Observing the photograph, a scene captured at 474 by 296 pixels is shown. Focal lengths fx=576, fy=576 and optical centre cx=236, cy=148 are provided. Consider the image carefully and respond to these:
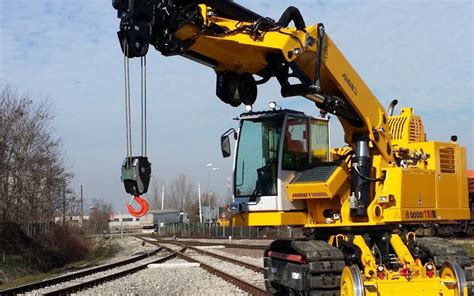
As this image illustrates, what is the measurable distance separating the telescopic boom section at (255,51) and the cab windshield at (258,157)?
737 mm

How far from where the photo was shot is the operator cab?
9266 mm

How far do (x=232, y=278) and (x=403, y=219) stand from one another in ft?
25.7

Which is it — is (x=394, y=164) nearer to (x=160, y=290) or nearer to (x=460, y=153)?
(x=460, y=153)

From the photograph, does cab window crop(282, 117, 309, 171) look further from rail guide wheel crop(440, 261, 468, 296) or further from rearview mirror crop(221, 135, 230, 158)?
rail guide wheel crop(440, 261, 468, 296)

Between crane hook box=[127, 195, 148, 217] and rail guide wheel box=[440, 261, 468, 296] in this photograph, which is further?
rail guide wheel box=[440, 261, 468, 296]

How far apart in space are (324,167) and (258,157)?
1093 millimetres

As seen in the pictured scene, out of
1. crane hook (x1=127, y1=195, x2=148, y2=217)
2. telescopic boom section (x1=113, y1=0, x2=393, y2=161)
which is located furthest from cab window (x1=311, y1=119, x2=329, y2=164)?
crane hook (x1=127, y1=195, x2=148, y2=217)

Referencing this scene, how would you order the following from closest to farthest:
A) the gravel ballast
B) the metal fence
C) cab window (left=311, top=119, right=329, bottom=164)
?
cab window (left=311, top=119, right=329, bottom=164), the gravel ballast, the metal fence

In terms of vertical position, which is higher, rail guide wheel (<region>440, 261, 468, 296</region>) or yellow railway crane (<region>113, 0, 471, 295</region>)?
yellow railway crane (<region>113, 0, 471, 295</region>)

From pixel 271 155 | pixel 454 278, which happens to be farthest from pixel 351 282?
pixel 271 155

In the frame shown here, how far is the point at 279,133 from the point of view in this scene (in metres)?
9.42

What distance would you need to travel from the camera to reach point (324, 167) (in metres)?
9.30

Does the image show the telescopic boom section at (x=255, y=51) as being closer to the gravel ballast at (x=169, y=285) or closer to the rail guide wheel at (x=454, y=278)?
the rail guide wheel at (x=454, y=278)

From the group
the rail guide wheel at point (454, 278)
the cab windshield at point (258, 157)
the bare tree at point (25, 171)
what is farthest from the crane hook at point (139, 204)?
the bare tree at point (25, 171)
